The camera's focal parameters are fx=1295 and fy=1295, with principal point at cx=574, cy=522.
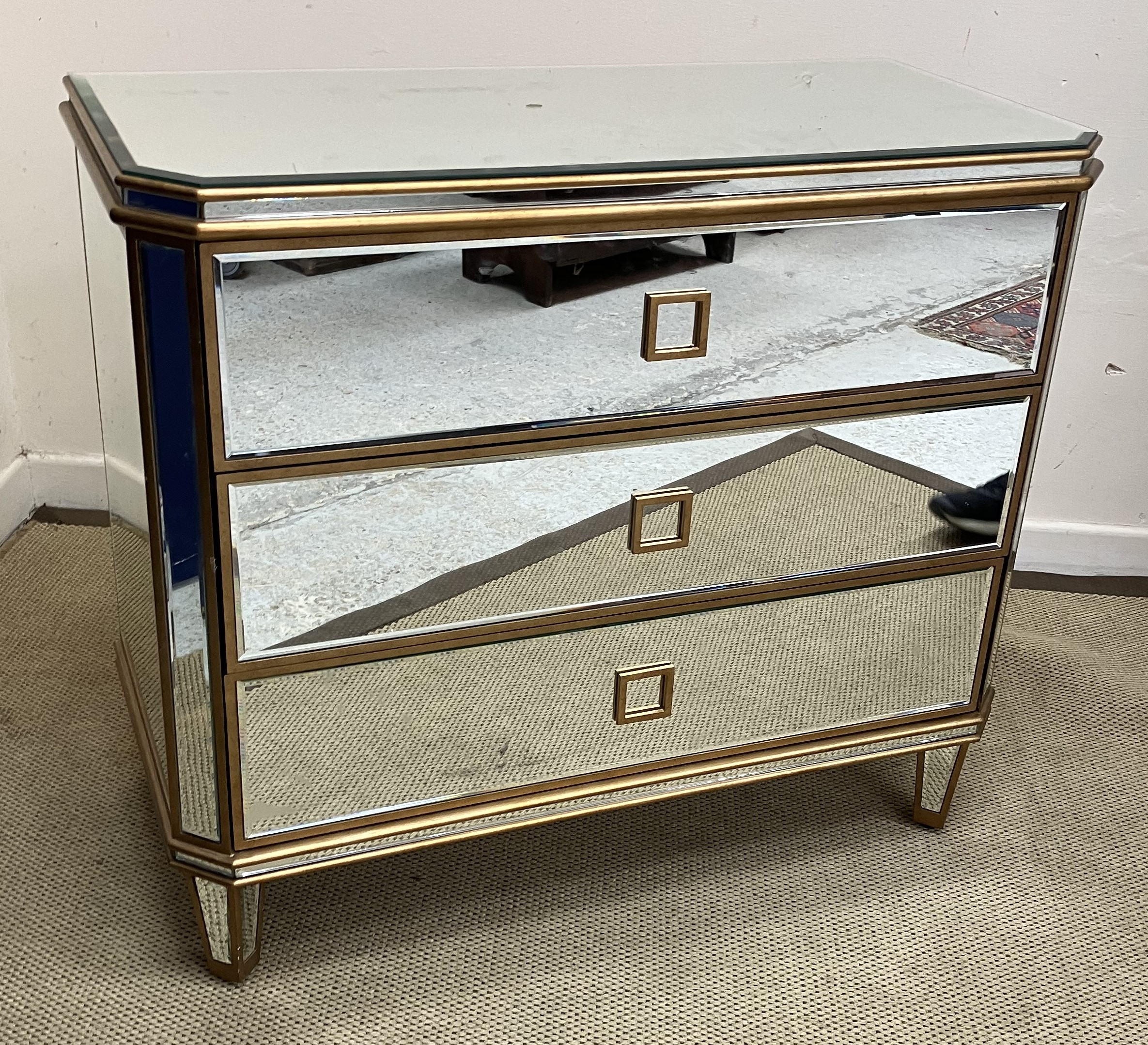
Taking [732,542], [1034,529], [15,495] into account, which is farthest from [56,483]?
[1034,529]

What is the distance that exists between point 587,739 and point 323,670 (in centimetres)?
31

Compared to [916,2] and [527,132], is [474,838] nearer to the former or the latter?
[527,132]

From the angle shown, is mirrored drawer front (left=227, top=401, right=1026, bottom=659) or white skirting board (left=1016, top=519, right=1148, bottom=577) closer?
mirrored drawer front (left=227, top=401, right=1026, bottom=659)

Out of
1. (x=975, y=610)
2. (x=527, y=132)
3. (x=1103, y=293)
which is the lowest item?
(x=975, y=610)

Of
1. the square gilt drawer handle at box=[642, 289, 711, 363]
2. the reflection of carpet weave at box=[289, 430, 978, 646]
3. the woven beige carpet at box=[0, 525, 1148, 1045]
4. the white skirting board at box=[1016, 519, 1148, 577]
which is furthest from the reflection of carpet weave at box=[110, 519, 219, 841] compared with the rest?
the white skirting board at box=[1016, 519, 1148, 577]

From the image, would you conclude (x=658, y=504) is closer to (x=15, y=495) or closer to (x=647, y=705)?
(x=647, y=705)

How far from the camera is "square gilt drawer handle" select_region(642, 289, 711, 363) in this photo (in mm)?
1159

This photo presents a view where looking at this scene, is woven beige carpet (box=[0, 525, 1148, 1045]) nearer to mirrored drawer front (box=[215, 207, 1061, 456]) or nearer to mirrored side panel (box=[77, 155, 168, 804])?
mirrored side panel (box=[77, 155, 168, 804])

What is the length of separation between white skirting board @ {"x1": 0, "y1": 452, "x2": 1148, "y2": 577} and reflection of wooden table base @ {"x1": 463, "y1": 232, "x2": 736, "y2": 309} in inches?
50.1

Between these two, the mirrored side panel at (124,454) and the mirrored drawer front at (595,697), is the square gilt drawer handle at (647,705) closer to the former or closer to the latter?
the mirrored drawer front at (595,697)

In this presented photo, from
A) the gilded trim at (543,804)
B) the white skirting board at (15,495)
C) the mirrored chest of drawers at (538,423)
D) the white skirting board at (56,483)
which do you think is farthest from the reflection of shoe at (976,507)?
the white skirting board at (15,495)

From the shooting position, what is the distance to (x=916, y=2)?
1.82m

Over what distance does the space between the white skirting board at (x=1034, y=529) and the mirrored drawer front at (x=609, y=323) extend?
0.96 meters

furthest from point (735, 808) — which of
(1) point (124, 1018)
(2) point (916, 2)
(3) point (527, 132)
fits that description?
(2) point (916, 2)
